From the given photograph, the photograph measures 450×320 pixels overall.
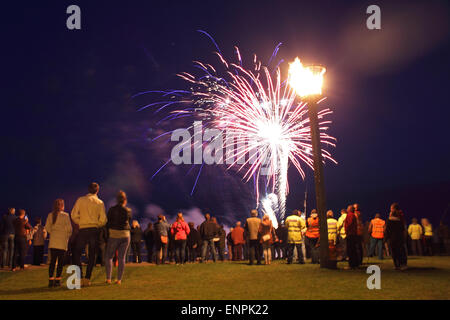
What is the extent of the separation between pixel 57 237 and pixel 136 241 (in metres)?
9.41

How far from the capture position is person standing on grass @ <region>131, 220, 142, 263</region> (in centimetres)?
1772

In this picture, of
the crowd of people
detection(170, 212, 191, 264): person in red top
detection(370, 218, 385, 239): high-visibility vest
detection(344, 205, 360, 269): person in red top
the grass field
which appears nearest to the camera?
the grass field

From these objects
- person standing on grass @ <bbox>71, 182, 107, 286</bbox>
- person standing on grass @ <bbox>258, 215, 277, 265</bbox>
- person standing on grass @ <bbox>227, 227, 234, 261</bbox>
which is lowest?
person standing on grass @ <bbox>227, 227, 234, 261</bbox>

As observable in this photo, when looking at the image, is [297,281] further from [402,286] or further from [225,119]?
[225,119]

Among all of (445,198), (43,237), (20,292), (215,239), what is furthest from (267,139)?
(445,198)

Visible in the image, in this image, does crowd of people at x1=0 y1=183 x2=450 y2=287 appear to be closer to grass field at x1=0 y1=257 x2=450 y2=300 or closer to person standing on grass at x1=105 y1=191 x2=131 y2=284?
person standing on grass at x1=105 y1=191 x2=131 y2=284

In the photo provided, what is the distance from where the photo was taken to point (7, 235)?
14758mm

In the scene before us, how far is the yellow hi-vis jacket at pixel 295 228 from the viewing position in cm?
1487

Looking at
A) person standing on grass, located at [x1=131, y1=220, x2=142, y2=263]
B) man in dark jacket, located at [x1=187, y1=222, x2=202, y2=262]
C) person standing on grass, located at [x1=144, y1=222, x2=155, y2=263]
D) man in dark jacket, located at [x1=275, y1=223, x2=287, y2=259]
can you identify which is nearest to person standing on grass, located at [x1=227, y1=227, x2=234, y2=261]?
man in dark jacket, located at [x1=275, y1=223, x2=287, y2=259]

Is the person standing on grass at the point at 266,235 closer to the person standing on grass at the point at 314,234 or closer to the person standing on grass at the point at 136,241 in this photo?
the person standing on grass at the point at 314,234

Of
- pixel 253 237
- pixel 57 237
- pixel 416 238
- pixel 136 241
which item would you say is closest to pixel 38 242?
pixel 136 241

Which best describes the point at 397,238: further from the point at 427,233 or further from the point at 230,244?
the point at 427,233

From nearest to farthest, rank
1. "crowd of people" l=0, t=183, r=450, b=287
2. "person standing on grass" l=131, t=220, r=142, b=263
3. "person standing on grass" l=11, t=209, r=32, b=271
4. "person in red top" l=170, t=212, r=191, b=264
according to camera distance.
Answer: "crowd of people" l=0, t=183, r=450, b=287 → "person standing on grass" l=11, t=209, r=32, b=271 → "person in red top" l=170, t=212, r=191, b=264 → "person standing on grass" l=131, t=220, r=142, b=263
